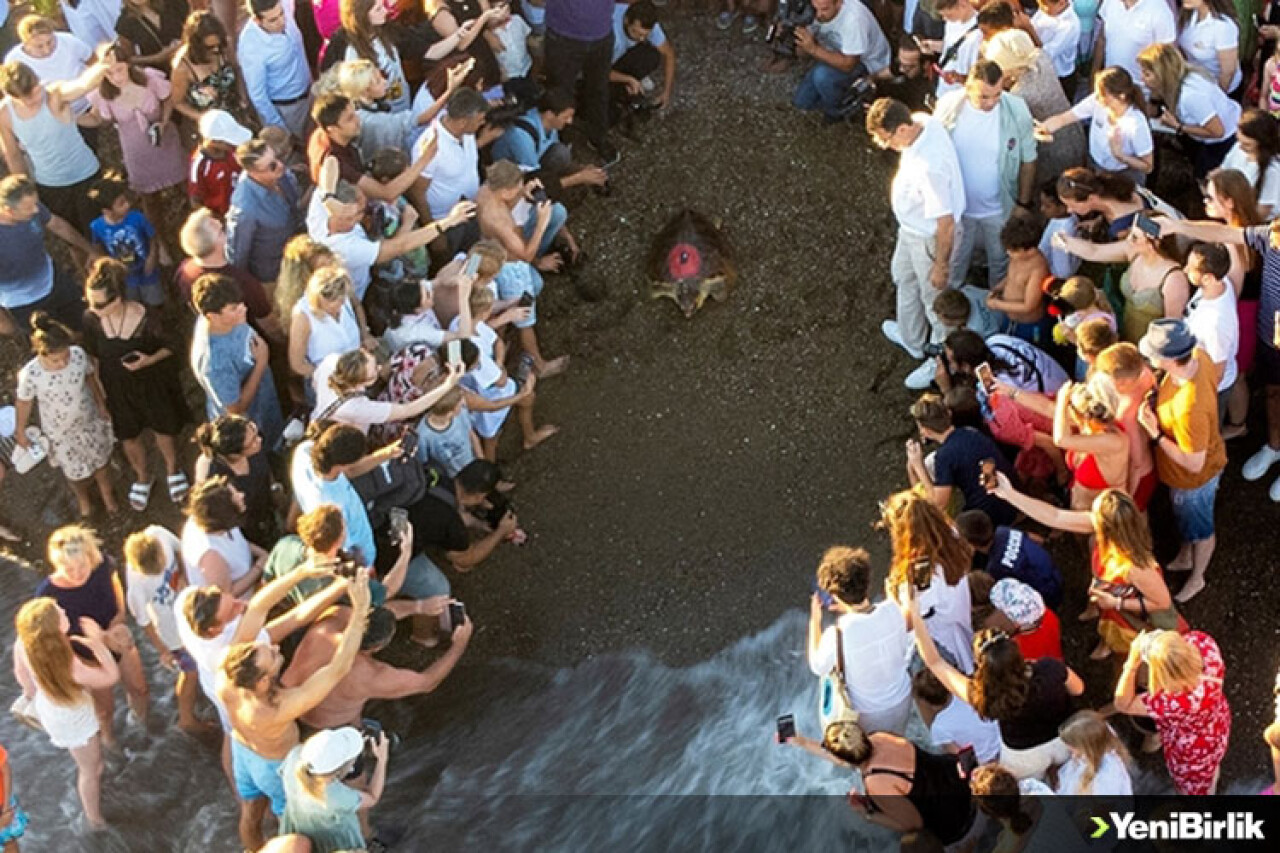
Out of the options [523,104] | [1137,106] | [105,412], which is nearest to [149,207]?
[105,412]

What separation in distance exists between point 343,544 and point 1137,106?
15.4 feet

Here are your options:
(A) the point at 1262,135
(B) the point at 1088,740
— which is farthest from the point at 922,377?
(B) the point at 1088,740

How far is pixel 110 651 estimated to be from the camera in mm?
7180

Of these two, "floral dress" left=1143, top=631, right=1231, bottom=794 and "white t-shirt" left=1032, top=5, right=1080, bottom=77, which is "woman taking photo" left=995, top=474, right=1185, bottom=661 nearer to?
"floral dress" left=1143, top=631, right=1231, bottom=794

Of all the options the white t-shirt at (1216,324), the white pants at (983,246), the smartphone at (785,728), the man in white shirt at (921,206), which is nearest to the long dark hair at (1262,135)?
the white t-shirt at (1216,324)

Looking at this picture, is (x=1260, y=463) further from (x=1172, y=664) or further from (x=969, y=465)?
(x=1172, y=664)

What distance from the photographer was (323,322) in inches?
293

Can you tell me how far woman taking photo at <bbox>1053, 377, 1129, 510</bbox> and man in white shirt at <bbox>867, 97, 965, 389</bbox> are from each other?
4.41 feet

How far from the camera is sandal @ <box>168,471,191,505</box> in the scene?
869 centimetres

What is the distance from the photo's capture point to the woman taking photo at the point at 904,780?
6.21m

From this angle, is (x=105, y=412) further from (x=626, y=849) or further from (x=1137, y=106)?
(x=1137, y=106)

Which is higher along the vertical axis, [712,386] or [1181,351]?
[1181,351]

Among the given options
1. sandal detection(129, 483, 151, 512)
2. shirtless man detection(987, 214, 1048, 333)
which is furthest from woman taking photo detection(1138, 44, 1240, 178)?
sandal detection(129, 483, 151, 512)

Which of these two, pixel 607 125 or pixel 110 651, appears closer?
pixel 110 651
